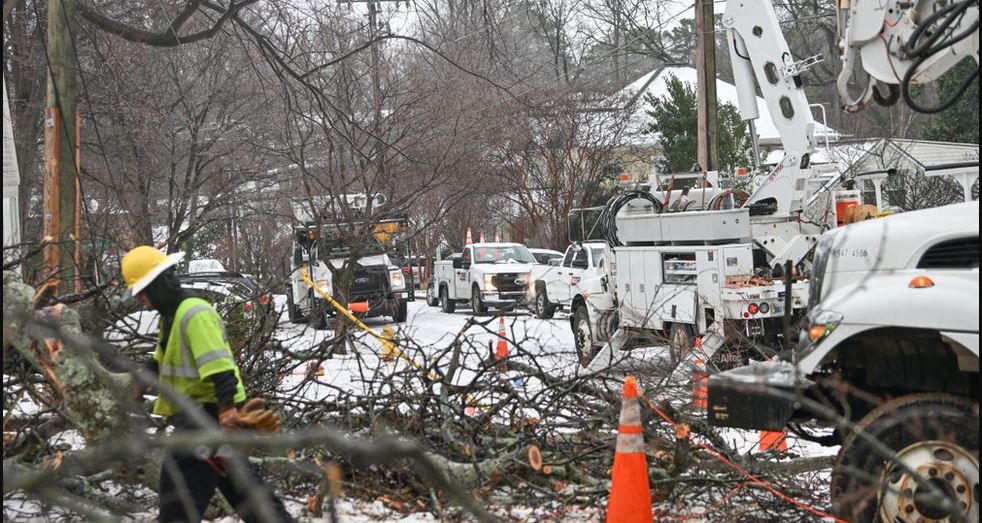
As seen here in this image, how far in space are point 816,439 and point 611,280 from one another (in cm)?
879

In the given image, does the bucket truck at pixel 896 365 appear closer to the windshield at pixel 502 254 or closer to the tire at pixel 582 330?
the tire at pixel 582 330

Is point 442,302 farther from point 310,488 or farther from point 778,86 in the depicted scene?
point 310,488

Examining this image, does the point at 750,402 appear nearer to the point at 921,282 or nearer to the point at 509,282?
the point at 921,282

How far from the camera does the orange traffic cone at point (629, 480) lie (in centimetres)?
566

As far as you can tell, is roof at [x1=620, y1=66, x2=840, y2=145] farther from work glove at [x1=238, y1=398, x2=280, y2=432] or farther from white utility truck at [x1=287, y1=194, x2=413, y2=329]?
work glove at [x1=238, y1=398, x2=280, y2=432]

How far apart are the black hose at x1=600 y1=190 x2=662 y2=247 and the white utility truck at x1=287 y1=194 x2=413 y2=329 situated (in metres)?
3.17

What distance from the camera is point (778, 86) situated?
1430 centimetres

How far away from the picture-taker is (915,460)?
5238 millimetres

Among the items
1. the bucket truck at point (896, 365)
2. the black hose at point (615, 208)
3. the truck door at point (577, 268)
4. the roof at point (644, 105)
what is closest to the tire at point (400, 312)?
the truck door at point (577, 268)

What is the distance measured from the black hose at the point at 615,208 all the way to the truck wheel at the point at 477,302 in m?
11.6

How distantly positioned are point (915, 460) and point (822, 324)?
0.80 m

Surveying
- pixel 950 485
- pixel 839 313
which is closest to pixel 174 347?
pixel 839 313

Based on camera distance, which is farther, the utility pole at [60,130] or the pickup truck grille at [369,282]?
the pickup truck grille at [369,282]

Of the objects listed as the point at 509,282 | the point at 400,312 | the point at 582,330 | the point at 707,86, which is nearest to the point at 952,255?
the point at 582,330
